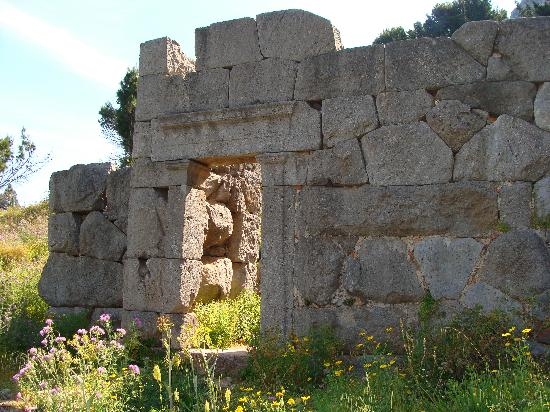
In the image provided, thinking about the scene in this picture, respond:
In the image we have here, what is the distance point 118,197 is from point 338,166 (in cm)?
301

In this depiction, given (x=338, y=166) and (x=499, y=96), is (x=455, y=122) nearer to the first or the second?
(x=499, y=96)

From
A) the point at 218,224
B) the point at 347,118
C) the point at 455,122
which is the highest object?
the point at 347,118

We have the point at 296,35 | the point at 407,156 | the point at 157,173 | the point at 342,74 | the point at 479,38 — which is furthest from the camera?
the point at 157,173

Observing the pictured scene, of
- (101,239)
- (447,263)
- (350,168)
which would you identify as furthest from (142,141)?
(447,263)

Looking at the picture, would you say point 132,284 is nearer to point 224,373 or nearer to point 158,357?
point 158,357

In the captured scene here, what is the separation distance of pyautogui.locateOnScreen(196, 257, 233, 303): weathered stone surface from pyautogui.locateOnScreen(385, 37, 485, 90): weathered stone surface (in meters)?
2.87

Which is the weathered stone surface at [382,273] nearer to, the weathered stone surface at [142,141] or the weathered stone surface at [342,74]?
the weathered stone surface at [342,74]

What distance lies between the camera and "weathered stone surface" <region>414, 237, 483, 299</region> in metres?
5.49

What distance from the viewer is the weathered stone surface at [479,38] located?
5629 mm

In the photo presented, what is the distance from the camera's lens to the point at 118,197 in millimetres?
7664

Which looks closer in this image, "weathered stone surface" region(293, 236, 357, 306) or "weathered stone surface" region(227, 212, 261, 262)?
"weathered stone surface" region(293, 236, 357, 306)

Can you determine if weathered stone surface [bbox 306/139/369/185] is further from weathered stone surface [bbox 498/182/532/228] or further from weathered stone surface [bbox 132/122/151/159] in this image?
weathered stone surface [bbox 132/122/151/159]

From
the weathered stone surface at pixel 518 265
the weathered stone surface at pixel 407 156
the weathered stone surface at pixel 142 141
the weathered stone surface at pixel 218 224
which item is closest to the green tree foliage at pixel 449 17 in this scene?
the weathered stone surface at pixel 218 224

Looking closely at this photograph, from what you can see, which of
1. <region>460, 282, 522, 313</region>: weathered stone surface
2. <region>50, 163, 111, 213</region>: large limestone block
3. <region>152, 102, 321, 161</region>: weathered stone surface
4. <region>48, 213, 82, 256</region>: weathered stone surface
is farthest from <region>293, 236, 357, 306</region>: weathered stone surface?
<region>48, 213, 82, 256</region>: weathered stone surface
